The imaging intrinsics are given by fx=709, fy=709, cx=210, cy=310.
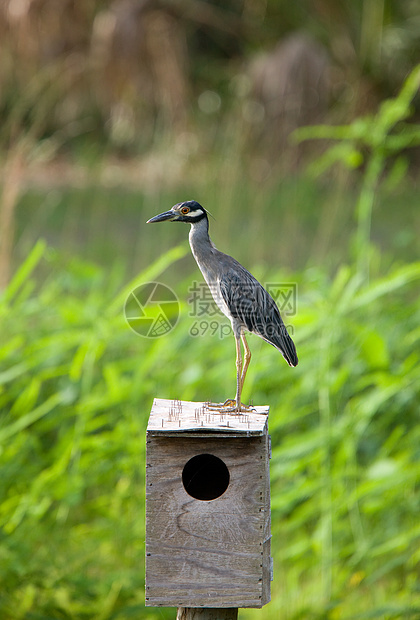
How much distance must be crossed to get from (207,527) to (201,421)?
27 cm

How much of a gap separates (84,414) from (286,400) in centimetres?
92

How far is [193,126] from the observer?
554 centimetres

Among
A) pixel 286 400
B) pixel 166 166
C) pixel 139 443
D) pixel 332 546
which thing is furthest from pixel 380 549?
pixel 166 166

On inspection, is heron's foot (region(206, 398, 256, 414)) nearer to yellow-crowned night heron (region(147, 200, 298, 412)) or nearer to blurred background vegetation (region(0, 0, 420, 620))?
yellow-crowned night heron (region(147, 200, 298, 412))

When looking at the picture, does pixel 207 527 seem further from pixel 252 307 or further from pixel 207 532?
pixel 252 307

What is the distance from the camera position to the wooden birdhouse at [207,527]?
157 centimetres

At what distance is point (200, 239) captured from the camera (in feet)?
4.94

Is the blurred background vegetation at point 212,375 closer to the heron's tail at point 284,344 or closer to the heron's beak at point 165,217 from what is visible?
the heron's tail at point 284,344

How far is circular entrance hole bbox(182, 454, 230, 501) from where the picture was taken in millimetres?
1810

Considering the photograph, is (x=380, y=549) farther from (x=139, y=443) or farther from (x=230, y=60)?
(x=230, y=60)

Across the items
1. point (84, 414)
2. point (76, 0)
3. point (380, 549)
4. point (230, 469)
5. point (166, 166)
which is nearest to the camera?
point (230, 469)

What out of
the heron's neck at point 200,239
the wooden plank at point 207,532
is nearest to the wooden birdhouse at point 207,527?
the wooden plank at point 207,532

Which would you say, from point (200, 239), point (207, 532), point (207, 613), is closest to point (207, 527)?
point (207, 532)

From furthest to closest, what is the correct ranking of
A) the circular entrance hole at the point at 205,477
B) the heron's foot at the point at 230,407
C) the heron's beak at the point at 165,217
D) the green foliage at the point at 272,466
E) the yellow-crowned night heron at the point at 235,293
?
the green foliage at the point at 272,466 < the circular entrance hole at the point at 205,477 < the heron's foot at the point at 230,407 < the yellow-crowned night heron at the point at 235,293 < the heron's beak at the point at 165,217
